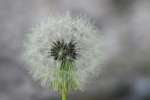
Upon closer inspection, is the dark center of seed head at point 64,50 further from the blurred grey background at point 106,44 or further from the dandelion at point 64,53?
the blurred grey background at point 106,44

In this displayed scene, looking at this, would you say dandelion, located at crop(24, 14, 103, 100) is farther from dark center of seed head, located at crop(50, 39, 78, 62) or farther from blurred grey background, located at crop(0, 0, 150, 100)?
blurred grey background, located at crop(0, 0, 150, 100)

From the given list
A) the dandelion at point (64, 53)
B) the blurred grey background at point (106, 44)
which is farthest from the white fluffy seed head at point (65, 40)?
the blurred grey background at point (106, 44)

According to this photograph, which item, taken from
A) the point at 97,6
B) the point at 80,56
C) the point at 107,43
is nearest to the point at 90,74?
the point at 80,56

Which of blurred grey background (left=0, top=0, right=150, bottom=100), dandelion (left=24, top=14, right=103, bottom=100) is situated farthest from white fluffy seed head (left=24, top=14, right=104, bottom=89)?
blurred grey background (left=0, top=0, right=150, bottom=100)

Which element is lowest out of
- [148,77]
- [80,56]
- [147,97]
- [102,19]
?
[147,97]

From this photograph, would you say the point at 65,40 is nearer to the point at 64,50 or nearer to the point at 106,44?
the point at 64,50

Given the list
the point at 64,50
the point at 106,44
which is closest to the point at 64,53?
the point at 64,50

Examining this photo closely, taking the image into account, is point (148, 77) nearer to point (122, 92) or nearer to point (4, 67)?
point (122, 92)
